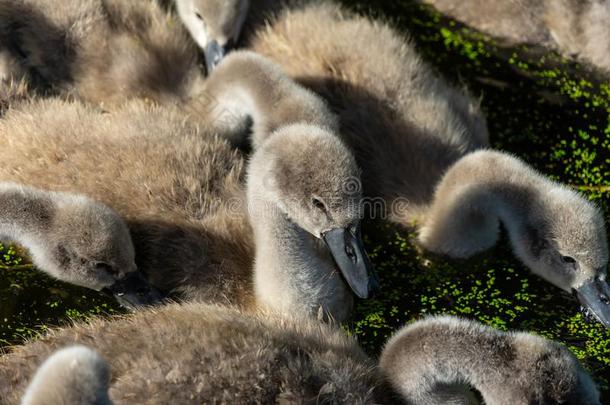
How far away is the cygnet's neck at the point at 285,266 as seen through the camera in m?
4.58

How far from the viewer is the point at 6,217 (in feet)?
14.8

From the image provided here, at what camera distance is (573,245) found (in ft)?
15.9

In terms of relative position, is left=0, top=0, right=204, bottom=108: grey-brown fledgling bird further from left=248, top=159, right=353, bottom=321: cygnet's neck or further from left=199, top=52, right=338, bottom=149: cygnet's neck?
left=248, top=159, right=353, bottom=321: cygnet's neck

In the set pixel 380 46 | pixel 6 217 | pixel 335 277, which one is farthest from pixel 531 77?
pixel 6 217

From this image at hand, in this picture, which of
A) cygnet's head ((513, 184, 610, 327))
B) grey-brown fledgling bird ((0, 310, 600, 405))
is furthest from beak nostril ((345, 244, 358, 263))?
cygnet's head ((513, 184, 610, 327))

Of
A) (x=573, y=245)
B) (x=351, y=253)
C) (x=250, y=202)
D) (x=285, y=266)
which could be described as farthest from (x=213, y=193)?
(x=573, y=245)

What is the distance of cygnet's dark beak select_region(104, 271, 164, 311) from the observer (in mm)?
4629

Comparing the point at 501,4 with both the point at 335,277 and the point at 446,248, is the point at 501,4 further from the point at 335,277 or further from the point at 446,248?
the point at 335,277

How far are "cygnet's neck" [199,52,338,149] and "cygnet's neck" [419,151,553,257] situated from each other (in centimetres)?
66

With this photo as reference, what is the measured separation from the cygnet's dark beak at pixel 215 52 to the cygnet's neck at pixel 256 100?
1.22ft

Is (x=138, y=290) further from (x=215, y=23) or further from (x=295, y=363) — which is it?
(x=215, y=23)

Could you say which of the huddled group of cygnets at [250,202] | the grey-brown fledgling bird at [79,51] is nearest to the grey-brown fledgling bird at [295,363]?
the huddled group of cygnets at [250,202]

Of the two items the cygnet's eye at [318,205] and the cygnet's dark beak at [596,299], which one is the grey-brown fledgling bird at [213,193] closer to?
the cygnet's eye at [318,205]

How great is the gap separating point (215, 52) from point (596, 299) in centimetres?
246
